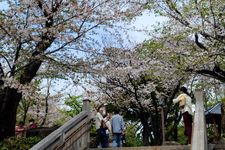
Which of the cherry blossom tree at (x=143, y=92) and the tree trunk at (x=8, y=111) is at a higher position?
the cherry blossom tree at (x=143, y=92)

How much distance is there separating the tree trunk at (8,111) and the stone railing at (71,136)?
11.2 ft

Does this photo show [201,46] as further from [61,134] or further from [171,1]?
[61,134]

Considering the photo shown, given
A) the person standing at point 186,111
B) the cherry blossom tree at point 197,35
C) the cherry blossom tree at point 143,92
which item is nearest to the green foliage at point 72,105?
the cherry blossom tree at point 143,92

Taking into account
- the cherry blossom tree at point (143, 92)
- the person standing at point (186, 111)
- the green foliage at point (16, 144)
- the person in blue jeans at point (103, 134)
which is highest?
the cherry blossom tree at point (143, 92)

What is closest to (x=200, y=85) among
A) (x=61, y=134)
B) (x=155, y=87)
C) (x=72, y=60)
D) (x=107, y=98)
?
(x=155, y=87)

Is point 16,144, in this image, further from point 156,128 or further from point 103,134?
point 156,128

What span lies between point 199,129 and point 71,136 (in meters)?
3.49

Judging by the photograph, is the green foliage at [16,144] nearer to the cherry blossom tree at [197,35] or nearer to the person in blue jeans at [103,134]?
the person in blue jeans at [103,134]

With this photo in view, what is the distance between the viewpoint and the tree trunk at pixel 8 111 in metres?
16.0

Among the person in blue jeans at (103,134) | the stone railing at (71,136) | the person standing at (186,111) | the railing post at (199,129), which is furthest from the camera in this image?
the person in blue jeans at (103,134)

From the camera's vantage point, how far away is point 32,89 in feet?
49.2

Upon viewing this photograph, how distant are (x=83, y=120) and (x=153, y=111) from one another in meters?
15.6

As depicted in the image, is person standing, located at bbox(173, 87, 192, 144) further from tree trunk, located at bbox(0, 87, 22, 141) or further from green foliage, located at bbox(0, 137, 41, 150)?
tree trunk, located at bbox(0, 87, 22, 141)

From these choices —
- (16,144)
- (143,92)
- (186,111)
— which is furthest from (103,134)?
(143,92)
